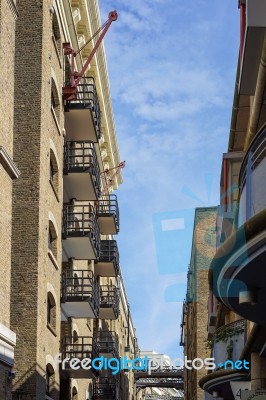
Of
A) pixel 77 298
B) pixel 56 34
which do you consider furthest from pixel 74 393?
pixel 56 34

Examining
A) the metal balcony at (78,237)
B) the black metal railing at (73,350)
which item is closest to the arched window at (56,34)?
the metal balcony at (78,237)

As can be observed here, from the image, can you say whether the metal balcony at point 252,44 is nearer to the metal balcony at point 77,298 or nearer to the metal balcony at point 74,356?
the metal balcony at point 77,298

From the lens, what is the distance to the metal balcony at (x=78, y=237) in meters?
31.2

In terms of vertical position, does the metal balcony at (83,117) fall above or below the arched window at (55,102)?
above

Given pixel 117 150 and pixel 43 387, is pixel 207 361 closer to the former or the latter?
pixel 43 387

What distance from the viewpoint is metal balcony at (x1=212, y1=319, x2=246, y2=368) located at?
21.4 metres

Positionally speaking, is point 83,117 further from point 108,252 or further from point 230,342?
point 230,342

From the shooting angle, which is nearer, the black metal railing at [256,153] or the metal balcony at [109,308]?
the black metal railing at [256,153]

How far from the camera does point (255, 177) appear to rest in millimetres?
11781

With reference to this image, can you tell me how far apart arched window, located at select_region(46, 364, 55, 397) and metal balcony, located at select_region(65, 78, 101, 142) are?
385 inches

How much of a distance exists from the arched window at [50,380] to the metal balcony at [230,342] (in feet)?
20.7

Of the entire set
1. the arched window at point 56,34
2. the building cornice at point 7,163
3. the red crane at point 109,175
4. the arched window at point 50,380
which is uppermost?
the red crane at point 109,175

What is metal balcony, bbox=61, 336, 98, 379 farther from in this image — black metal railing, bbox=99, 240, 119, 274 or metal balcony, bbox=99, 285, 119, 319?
metal balcony, bbox=99, 285, 119, 319

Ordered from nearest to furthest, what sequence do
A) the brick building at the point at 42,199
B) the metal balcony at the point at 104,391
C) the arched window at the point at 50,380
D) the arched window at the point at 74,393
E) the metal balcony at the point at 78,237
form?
the brick building at the point at 42,199
the arched window at the point at 50,380
the metal balcony at the point at 78,237
the arched window at the point at 74,393
the metal balcony at the point at 104,391
